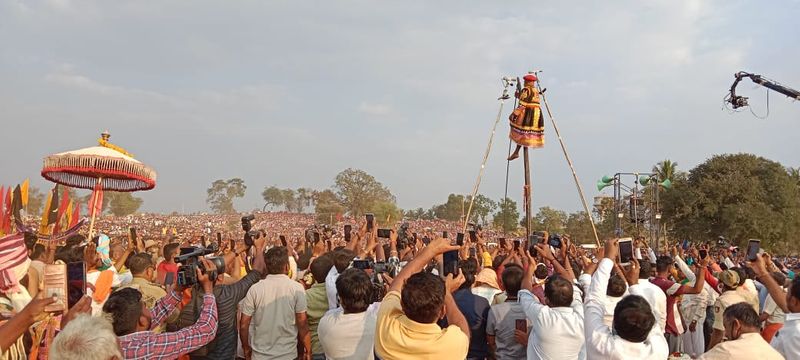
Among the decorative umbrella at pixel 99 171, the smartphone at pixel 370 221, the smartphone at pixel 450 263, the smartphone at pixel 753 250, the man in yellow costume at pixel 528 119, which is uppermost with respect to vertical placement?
the man in yellow costume at pixel 528 119

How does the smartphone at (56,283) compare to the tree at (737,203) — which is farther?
the tree at (737,203)

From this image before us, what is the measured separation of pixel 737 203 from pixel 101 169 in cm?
3838

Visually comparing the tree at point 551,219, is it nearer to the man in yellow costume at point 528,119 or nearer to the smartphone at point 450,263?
the man in yellow costume at point 528,119

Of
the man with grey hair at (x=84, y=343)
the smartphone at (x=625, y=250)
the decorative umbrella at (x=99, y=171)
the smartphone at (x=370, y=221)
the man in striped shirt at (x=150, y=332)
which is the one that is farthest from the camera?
the decorative umbrella at (x=99, y=171)

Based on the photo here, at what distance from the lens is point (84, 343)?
2.46 m

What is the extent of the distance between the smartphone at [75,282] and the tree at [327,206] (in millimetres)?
63508

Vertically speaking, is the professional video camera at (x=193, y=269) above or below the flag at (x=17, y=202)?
below

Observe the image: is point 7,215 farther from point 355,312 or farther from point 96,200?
point 355,312

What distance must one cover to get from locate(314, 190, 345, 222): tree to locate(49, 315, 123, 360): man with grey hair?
64015 millimetres

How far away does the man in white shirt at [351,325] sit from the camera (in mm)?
3781

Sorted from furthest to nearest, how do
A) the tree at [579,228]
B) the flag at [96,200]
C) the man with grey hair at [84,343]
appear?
the tree at [579,228]
the flag at [96,200]
the man with grey hair at [84,343]

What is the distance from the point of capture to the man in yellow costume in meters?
17.5

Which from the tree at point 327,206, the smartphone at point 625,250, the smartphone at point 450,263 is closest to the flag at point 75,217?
the smartphone at point 450,263

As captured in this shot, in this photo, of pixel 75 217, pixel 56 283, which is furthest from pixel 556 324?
pixel 75 217
